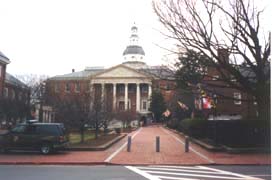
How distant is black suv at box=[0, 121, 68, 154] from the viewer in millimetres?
25391

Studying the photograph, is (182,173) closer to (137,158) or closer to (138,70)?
(137,158)

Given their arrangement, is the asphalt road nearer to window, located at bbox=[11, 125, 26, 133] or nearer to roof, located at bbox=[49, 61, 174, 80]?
window, located at bbox=[11, 125, 26, 133]

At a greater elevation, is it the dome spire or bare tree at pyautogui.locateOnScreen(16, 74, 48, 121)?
the dome spire

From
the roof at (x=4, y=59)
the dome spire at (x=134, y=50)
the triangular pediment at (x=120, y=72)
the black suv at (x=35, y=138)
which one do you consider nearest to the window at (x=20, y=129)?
the black suv at (x=35, y=138)

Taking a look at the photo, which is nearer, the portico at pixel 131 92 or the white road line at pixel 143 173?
the white road line at pixel 143 173

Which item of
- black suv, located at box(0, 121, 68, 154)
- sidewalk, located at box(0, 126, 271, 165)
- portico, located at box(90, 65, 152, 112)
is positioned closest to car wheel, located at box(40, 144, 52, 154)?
black suv, located at box(0, 121, 68, 154)

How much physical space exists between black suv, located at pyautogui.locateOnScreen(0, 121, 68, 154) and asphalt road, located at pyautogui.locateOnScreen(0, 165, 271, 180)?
4.89 metres

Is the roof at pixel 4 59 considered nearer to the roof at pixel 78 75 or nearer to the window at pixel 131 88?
the roof at pixel 78 75

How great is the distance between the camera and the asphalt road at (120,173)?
1627 cm

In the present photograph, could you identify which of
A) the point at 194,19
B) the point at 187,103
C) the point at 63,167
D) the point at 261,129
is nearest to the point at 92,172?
the point at 63,167

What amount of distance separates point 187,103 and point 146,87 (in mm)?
57674

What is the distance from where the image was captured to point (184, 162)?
879 inches

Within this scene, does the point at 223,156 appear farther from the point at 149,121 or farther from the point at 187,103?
the point at 149,121

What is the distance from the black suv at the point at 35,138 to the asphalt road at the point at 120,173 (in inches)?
193
